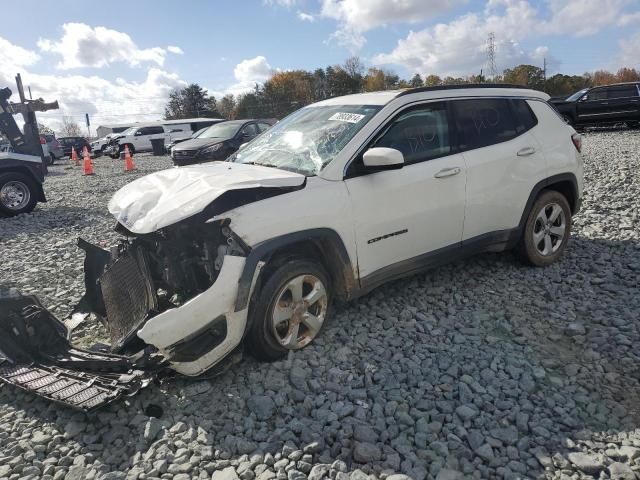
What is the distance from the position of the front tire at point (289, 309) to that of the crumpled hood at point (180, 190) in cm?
63

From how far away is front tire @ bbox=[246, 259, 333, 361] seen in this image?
10.4ft

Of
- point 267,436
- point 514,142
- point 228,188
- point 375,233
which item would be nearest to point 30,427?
point 267,436

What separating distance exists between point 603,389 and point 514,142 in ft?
7.86

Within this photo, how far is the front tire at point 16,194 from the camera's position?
9.33 metres

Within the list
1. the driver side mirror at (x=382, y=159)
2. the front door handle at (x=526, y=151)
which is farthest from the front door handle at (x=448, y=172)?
the front door handle at (x=526, y=151)

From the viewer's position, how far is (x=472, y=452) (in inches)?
98.7

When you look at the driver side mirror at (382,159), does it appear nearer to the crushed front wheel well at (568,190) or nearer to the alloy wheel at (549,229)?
the alloy wheel at (549,229)

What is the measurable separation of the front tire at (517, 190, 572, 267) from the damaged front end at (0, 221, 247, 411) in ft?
10.0

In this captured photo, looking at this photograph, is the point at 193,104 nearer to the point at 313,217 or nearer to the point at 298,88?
the point at 298,88

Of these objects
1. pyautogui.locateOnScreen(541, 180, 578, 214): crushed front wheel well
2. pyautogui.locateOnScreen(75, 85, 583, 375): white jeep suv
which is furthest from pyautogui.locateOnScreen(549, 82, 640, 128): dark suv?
pyautogui.locateOnScreen(75, 85, 583, 375): white jeep suv

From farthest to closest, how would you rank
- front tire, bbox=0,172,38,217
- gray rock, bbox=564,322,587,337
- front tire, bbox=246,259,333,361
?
front tire, bbox=0,172,38,217 < gray rock, bbox=564,322,587,337 < front tire, bbox=246,259,333,361

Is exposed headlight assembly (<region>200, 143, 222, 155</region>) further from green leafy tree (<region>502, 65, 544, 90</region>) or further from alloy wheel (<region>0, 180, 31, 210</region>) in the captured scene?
green leafy tree (<region>502, 65, 544, 90</region>)

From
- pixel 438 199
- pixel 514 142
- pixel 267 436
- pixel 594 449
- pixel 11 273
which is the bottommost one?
pixel 594 449

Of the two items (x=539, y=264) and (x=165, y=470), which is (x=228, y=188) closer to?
(x=165, y=470)
